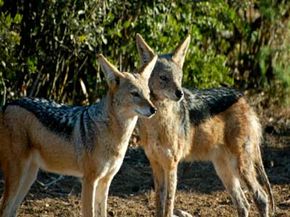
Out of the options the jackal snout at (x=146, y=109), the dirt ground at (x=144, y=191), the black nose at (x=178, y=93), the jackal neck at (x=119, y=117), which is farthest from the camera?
the dirt ground at (x=144, y=191)

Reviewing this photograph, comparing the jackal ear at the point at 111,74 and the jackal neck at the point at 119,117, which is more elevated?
the jackal ear at the point at 111,74

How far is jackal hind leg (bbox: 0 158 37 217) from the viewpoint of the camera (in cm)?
949

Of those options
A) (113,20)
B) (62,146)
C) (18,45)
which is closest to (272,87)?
(113,20)

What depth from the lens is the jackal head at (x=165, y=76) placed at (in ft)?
33.4

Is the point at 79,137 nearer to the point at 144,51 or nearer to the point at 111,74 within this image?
the point at 111,74

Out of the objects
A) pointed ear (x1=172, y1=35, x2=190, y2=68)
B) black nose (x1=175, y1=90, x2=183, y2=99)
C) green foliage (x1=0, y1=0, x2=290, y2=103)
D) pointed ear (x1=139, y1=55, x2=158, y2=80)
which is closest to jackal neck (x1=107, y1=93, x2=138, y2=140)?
pointed ear (x1=139, y1=55, x2=158, y2=80)

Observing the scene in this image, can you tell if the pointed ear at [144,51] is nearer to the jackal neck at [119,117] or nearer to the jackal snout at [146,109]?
the jackal neck at [119,117]

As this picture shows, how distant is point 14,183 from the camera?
31.3ft

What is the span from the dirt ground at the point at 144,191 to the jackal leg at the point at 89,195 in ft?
5.15

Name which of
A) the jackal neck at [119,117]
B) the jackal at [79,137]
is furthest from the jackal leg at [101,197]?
the jackal neck at [119,117]

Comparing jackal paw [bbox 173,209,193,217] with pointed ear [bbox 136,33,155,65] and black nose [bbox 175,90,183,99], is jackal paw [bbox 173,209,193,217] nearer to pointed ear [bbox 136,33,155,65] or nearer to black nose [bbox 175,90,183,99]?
black nose [bbox 175,90,183,99]

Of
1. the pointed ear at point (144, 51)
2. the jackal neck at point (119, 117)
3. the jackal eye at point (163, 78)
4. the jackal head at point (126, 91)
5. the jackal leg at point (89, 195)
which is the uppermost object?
the pointed ear at point (144, 51)

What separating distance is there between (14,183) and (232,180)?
9.01ft

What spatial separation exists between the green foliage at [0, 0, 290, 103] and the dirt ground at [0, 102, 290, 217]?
1.34m
